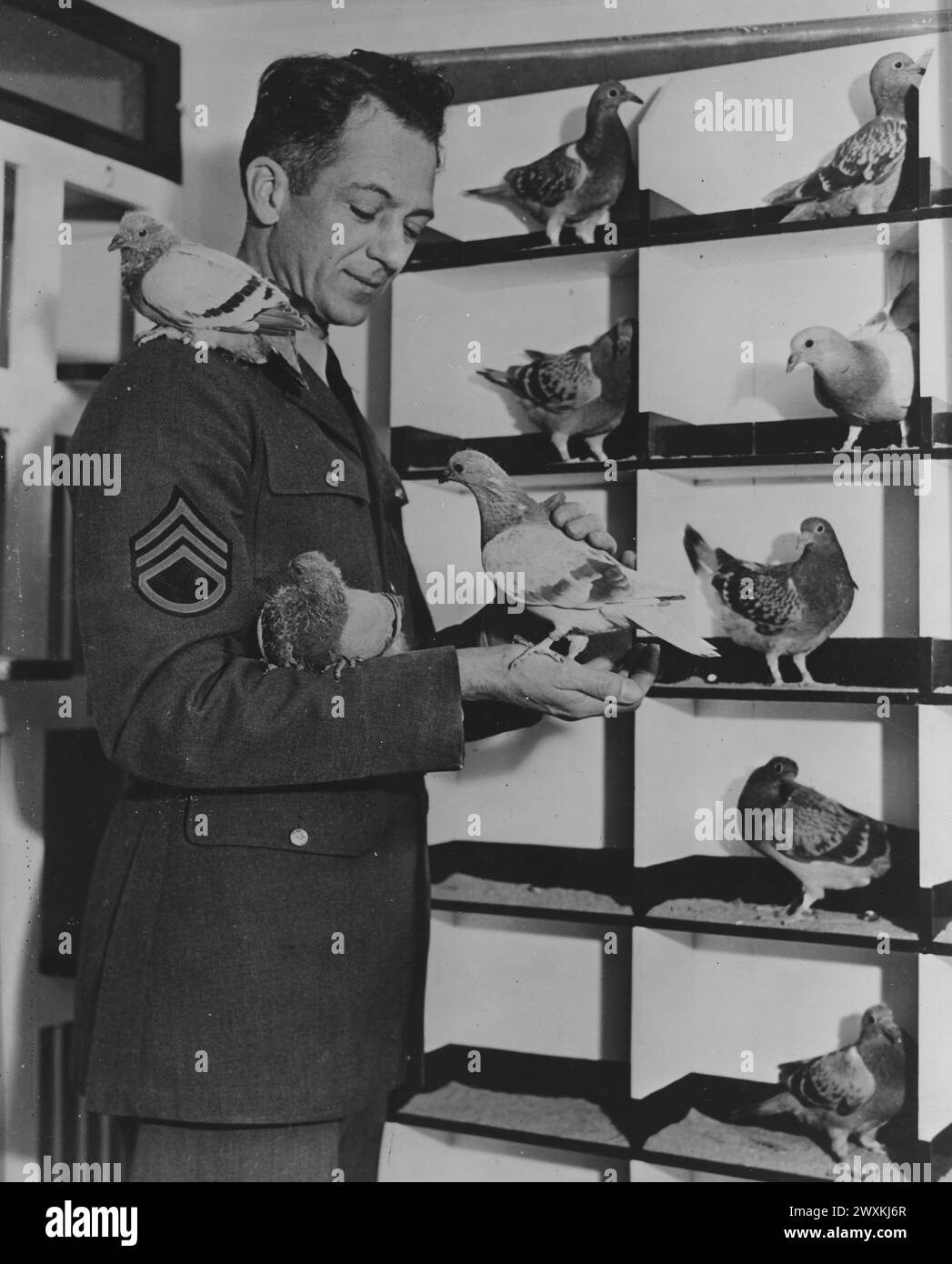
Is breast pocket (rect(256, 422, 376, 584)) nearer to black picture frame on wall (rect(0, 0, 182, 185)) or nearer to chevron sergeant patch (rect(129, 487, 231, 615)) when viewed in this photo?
chevron sergeant patch (rect(129, 487, 231, 615))

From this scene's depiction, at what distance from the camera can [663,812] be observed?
5.12 feet

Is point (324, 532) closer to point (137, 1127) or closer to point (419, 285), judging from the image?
point (419, 285)

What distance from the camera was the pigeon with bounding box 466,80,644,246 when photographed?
5.13 feet

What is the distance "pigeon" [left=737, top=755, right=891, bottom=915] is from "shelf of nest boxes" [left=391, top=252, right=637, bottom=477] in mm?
492

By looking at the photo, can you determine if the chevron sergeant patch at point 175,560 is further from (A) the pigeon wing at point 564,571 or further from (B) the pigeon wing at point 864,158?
(B) the pigeon wing at point 864,158

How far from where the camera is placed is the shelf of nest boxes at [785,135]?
1465 millimetres

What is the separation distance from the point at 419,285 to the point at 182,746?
721mm

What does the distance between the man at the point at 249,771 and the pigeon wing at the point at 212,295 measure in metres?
0.05

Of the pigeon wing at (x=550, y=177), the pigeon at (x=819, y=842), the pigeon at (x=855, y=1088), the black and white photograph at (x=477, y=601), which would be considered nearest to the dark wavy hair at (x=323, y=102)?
the black and white photograph at (x=477, y=601)

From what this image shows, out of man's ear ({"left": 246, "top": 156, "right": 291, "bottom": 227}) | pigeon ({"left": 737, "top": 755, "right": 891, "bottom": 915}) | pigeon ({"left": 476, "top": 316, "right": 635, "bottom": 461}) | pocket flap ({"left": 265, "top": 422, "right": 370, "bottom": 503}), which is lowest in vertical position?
pigeon ({"left": 737, "top": 755, "right": 891, "bottom": 915})

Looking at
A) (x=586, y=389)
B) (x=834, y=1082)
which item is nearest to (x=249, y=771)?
(x=586, y=389)

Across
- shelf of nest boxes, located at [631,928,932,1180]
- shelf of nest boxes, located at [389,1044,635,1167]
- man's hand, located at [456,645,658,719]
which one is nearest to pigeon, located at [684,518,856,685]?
man's hand, located at [456,645,658,719]

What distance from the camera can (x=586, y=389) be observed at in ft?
5.17

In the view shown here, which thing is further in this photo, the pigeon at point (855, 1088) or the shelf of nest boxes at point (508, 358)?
the shelf of nest boxes at point (508, 358)
